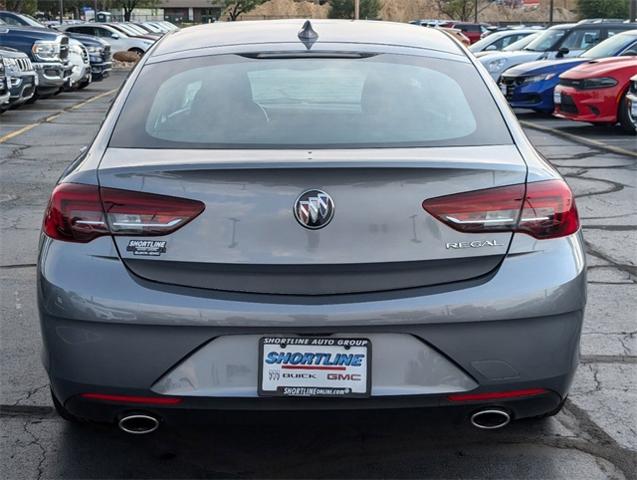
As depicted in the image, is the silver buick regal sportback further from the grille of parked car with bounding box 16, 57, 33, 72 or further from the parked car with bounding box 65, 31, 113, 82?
the parked car with bounding box 65, 31, 113, 82

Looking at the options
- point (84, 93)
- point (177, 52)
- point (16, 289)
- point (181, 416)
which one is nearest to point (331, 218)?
point (181, 416)

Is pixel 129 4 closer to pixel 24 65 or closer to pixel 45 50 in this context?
pixel 45 50

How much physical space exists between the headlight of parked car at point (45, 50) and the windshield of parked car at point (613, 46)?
10593mm

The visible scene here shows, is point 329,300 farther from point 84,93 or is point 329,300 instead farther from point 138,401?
point 84,93

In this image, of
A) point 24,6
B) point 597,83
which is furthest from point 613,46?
point 24,6

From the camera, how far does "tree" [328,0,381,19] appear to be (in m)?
97.2

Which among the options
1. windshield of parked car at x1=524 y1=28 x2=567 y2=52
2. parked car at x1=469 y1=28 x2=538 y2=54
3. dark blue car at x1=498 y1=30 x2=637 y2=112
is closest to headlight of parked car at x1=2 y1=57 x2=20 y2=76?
dark blue car at x1=498 y1=30 x2=637 y2=112

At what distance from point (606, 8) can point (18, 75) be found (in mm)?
74281

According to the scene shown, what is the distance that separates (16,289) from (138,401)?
3.20 meters

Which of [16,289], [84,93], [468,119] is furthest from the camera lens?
[84,93]

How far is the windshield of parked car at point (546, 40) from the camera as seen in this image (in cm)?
2044

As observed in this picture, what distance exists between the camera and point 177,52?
4.21 metres

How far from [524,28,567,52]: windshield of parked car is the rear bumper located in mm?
17897

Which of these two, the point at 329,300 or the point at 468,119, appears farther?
the point at 468,119
